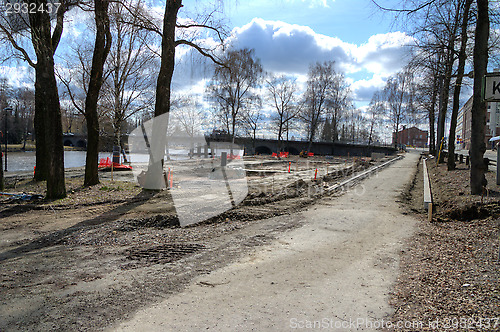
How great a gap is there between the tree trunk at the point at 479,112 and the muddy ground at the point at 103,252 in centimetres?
512

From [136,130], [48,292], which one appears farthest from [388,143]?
[48,292]

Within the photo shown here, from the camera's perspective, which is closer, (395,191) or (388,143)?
(395,191)

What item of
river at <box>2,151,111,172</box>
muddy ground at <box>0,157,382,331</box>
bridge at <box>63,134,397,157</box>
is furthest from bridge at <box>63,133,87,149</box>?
muddy ground at <box>0,157,382,331</box>

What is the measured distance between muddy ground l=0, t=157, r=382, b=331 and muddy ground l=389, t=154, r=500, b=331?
280cm

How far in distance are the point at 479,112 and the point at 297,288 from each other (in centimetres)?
968

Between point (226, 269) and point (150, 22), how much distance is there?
812 centimetres

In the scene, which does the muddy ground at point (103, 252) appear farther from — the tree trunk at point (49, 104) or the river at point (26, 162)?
the river at point (26, 162)

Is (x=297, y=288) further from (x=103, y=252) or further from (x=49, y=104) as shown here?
(x=49, y=104)

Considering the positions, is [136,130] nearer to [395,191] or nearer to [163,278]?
[395,191]

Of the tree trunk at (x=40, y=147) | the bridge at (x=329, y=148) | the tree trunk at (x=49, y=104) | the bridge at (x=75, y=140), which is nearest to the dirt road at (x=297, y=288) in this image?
the tree trunk at (x=49, y=104)

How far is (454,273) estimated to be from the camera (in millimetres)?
4812

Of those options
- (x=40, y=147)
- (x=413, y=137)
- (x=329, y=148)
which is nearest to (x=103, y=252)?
(x=40, y=147)

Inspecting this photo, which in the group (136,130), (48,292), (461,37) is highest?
(461,37)

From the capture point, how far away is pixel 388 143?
268 ft
